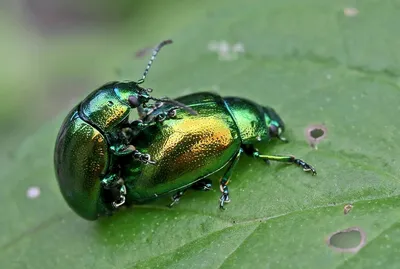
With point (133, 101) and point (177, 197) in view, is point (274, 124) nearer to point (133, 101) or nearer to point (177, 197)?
point (177, 197)

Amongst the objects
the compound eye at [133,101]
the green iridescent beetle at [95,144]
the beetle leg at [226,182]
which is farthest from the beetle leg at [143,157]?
the beetle leg at [226,182]

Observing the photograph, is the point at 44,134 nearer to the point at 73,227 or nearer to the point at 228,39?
the point at 73,227

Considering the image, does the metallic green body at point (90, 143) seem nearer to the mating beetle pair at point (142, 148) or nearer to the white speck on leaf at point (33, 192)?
the mating beetle pair at point (142, 148)

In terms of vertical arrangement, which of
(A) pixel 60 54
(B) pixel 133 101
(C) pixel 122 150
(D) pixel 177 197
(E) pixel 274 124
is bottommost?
(A) pixel 60 54

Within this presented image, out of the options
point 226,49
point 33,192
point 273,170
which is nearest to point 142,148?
point 273,170

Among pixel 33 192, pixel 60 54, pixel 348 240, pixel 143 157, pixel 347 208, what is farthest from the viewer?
pixel 60 54
